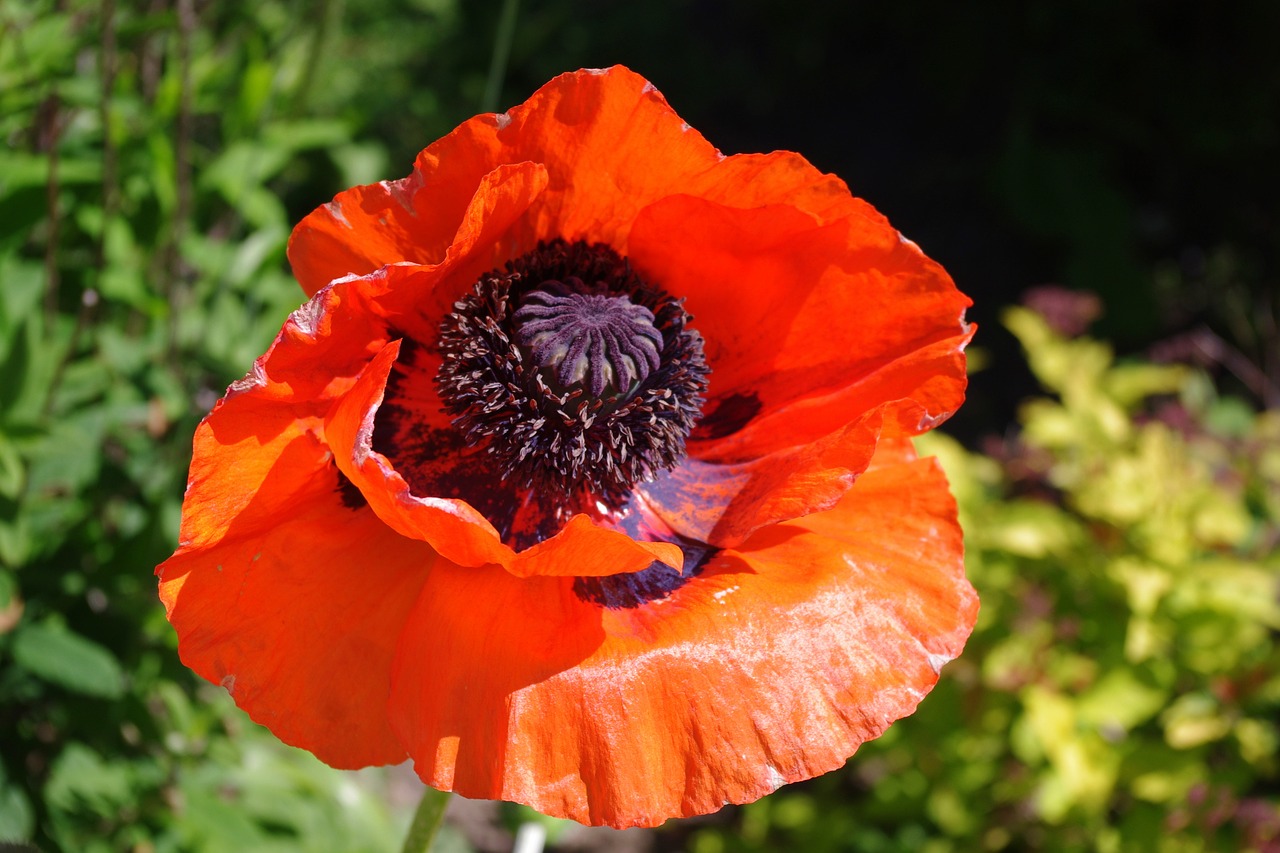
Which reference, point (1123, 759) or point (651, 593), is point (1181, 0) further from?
point (651, 593)

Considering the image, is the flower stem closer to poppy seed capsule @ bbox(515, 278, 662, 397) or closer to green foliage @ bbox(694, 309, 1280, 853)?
poppy seed capsule @ bbox(515, 278, 662, 397)

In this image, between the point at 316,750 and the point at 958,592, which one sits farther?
the point at 958,592

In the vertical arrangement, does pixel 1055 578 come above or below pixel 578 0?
above

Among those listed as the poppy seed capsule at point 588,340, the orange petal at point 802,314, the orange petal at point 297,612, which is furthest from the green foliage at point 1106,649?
the orange petal at point 297,612

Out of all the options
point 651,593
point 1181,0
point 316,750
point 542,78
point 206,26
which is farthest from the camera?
point 1181,0

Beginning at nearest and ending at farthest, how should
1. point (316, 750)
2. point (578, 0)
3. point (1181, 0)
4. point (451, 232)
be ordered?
1. point (316, 750)
2. point (451, 232)
3. point (1181, 0)
4. point (578, 0)

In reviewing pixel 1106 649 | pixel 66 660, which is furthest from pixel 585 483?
pixel 1106 649

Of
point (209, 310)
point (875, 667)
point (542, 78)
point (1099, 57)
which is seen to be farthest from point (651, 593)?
point (1099, 57)
